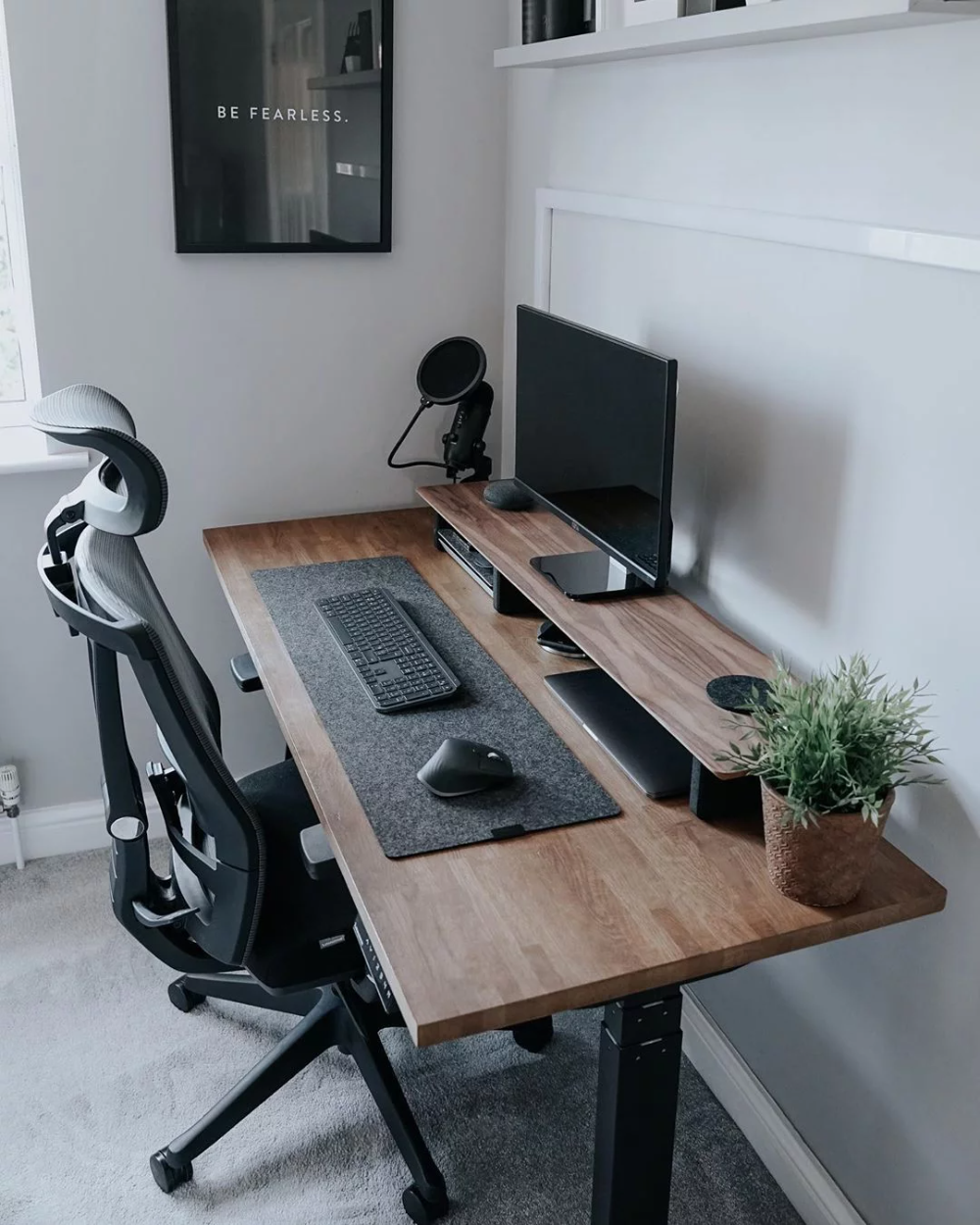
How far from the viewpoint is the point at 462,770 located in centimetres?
157

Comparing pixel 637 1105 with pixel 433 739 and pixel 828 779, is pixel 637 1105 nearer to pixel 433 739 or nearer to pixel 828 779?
pixel 828 779

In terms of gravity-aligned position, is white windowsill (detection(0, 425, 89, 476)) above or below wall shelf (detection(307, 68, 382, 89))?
below

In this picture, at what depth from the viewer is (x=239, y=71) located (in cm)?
238

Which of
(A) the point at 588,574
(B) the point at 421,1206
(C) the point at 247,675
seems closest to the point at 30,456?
(C) the point at 247,675

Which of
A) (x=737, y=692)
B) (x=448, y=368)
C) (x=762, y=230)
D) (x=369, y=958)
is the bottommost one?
(x=369, y=958)

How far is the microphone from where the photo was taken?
2.62 meters

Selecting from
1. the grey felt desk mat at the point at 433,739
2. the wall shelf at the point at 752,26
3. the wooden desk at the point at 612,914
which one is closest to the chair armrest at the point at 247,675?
the grey felt desk mat at the point at 433,739

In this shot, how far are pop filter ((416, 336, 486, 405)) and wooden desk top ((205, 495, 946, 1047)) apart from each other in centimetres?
115

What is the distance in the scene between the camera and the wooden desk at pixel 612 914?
1.26 metres

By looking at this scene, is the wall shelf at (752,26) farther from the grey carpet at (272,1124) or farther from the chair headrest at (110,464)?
the grey carpet at (272,1124)

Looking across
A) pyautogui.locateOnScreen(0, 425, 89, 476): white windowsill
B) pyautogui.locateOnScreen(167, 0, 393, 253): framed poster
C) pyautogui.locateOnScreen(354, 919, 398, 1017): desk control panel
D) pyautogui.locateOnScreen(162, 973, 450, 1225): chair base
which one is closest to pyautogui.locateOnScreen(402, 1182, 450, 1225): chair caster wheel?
pyautogui.locateOnScreen(162, 973, 450, 1225): chair base

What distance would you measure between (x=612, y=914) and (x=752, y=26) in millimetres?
1078

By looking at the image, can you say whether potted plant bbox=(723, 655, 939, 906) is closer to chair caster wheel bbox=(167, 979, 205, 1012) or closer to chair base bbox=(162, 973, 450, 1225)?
chair base bbox=(162, 973, 450, 1225)

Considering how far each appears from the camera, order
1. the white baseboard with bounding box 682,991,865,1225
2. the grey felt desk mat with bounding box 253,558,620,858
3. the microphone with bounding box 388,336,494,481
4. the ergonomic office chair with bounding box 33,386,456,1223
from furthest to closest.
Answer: the microphone with bounding box 388,336,494,481
the white baseboard with bounding box 682,991,865,1225
the grey felt desk mat with bounding box 253,558,620,858
the ergonomic office chair with bounding box 33,386,456,1223
